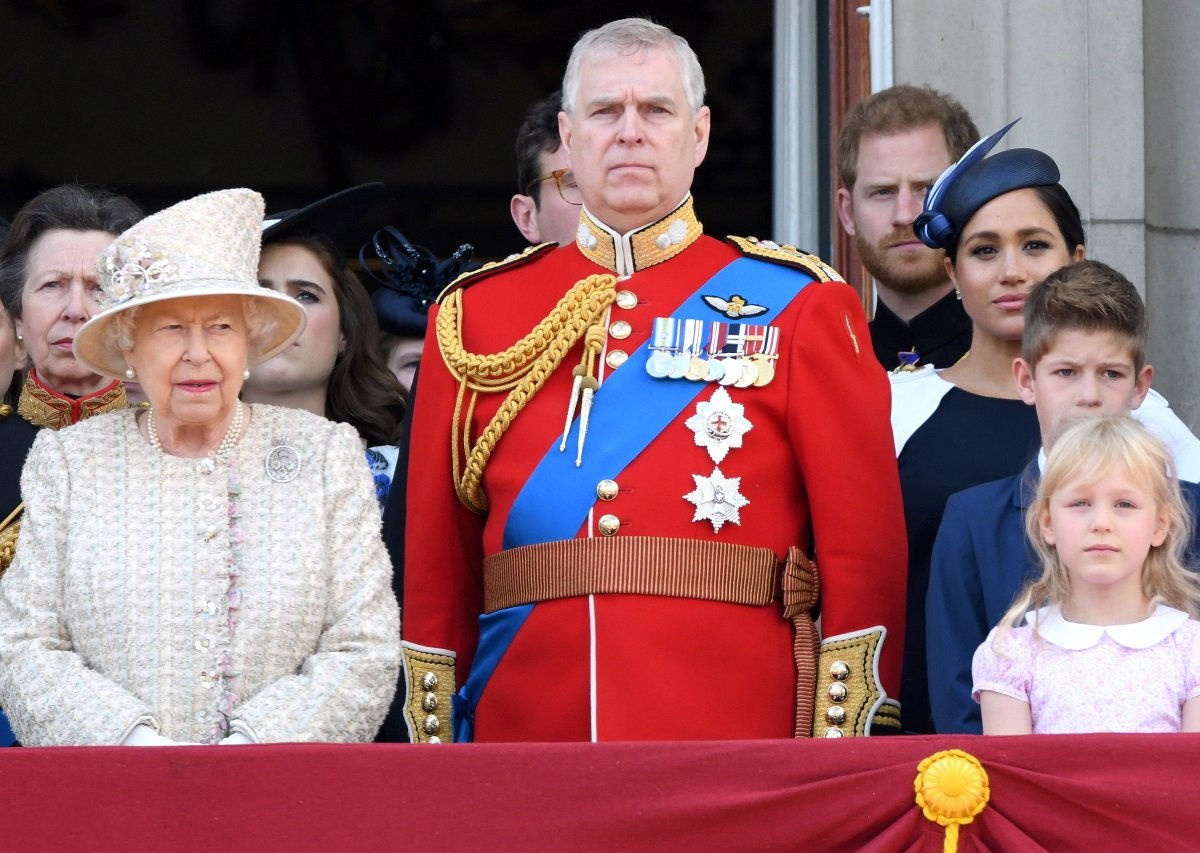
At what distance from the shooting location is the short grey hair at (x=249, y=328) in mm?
3197

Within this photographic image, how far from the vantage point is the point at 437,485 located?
3.53 metres

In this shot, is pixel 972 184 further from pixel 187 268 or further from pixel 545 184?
pixel 187 268

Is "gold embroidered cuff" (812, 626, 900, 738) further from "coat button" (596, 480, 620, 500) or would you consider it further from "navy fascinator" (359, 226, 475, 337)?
"navy fascinator" (359, 226, 475, 337)

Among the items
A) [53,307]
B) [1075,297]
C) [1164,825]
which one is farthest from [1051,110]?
[1164,825]

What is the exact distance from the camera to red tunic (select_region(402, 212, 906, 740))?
3330 mm

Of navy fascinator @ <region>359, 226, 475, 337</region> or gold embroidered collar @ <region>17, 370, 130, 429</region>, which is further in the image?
navy fascinator @ <region>359, 226, 475, 337</region>

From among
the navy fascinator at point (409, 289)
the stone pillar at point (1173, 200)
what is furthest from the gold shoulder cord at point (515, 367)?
the stone pillar at point (1173, 200)

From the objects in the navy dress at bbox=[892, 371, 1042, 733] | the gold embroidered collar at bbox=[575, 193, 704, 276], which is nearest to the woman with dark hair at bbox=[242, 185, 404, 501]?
the gold embroidered collar at bbox=[575, 193, 704, 276]

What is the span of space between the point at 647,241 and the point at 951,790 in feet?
3.90

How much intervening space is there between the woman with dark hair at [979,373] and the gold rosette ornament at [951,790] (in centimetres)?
90

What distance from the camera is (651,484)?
3.38 meters

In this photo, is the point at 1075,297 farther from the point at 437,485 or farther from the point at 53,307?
the point at 53,307

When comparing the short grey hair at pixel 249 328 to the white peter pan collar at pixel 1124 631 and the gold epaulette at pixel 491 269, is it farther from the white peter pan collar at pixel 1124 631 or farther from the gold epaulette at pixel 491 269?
the white peter pan collar at pixel 1124 631

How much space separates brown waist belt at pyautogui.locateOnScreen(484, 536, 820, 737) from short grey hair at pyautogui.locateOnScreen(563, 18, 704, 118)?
2.28 ft
